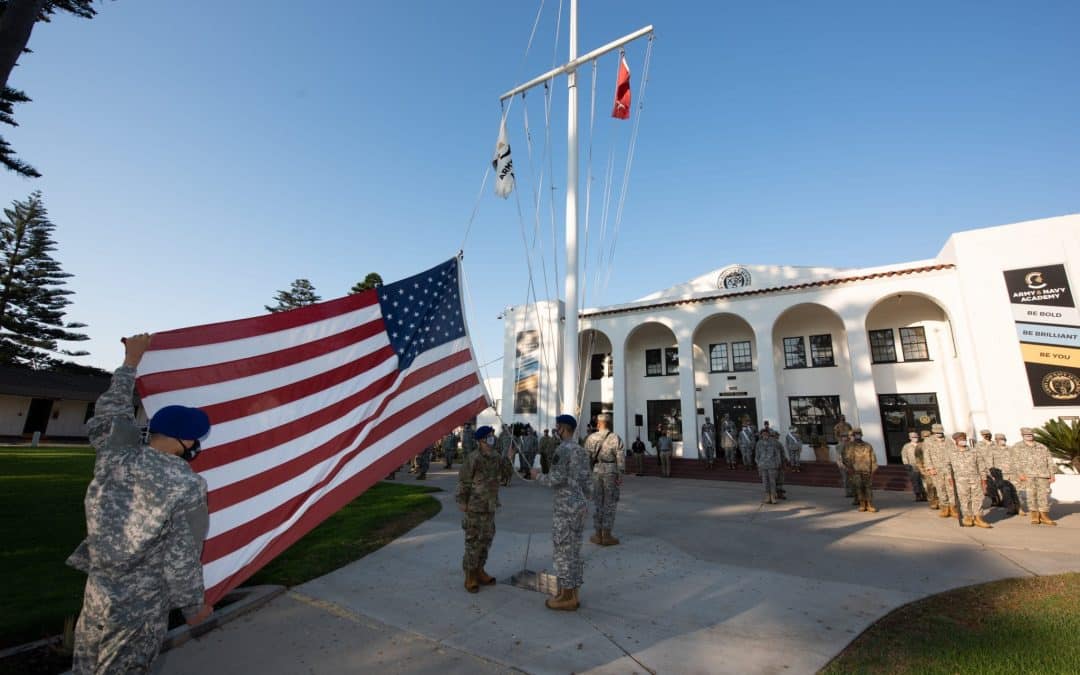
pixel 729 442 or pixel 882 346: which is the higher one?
pixel 882 346

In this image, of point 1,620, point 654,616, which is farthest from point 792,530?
point 1,620

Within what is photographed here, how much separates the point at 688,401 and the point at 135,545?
62.4 feet

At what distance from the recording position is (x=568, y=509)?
16.4 feet

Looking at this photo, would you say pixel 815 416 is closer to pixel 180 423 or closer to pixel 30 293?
pixel 180 423

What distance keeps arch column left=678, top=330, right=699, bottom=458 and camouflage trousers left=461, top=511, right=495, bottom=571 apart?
15.4m

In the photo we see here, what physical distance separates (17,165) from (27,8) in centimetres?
1190

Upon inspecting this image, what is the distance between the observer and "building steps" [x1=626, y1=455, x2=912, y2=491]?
1466 centimetres

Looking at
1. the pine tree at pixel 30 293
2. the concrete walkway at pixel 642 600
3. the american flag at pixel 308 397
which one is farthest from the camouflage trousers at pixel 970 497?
the pine tree at pixel 30 293

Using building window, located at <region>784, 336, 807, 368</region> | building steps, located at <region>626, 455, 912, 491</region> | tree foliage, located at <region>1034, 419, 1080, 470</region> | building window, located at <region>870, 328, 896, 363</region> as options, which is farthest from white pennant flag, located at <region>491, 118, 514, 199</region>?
building window, located at <region>870, 328, 896, 363</region>

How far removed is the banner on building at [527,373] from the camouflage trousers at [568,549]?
17568mm

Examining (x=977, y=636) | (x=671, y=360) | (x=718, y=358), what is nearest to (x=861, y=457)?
(x=977, y=636)

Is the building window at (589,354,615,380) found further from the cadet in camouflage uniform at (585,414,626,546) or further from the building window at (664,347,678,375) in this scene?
the cadet in camouflage uniform at (585,414,626,546)

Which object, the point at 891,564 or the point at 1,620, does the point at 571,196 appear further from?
the point at 1,620

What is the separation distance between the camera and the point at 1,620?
4.05m
